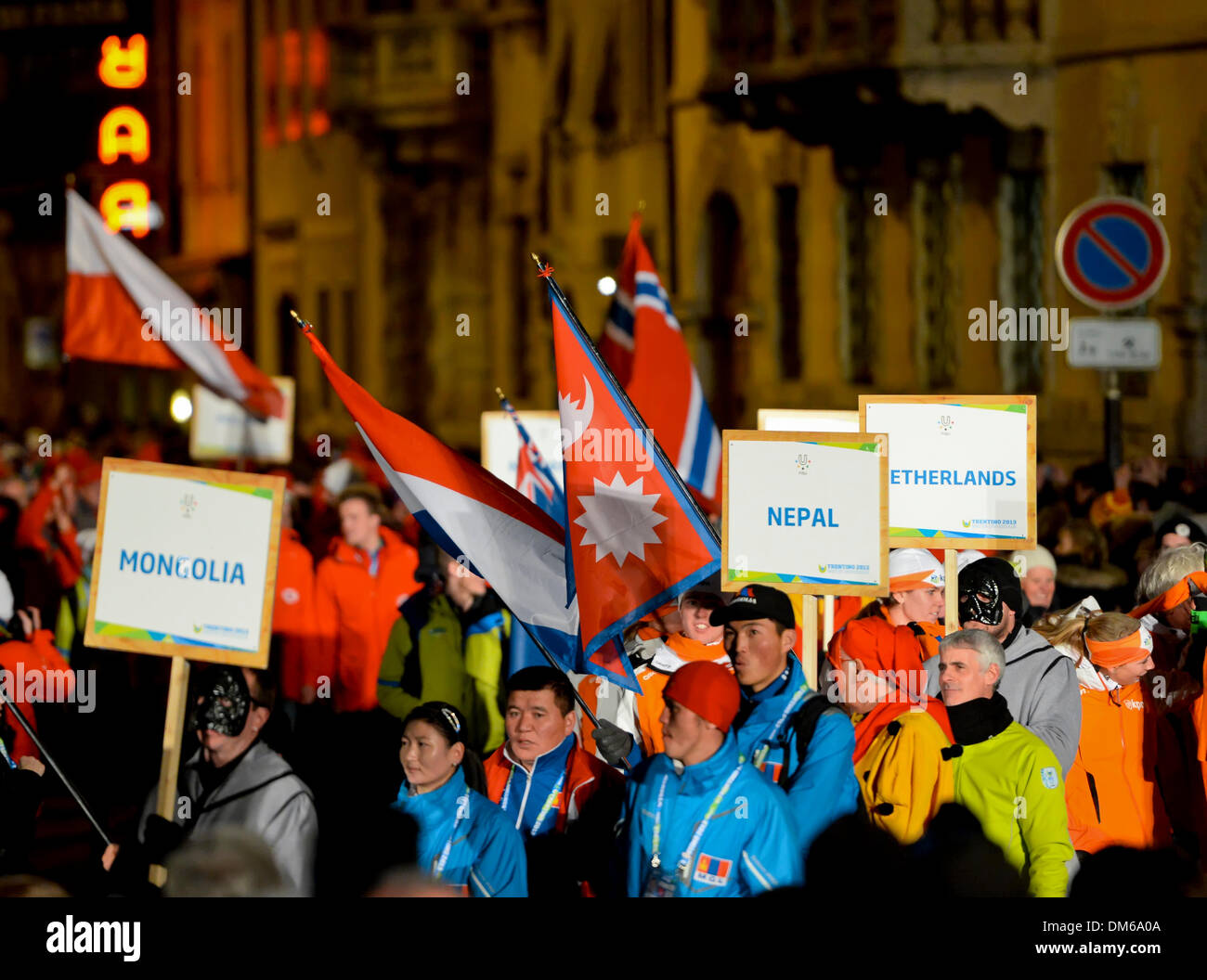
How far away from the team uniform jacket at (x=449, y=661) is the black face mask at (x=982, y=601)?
7.57ft

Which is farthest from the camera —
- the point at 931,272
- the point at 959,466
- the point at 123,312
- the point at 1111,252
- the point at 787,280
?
the point at 787,280

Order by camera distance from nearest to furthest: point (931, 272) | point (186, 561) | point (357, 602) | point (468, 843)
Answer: point (468, 843) → point (186, 561) → point (357, 602) → point (931, 272)

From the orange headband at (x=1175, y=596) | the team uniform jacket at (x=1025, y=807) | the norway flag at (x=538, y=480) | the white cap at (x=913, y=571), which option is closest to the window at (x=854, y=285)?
the norway flag at (x=538, y=480)

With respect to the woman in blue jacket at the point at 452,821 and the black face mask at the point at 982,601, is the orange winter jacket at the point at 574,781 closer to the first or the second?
the woman in blue jacket at the point at 452,821

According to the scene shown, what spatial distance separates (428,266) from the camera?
2880 cm

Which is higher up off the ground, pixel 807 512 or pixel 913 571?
pixel 807 512

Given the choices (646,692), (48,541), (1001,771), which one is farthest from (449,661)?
(48,541)

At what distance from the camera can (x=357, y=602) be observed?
10.4 m

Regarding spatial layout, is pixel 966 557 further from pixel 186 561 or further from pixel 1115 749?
pixel 186 561

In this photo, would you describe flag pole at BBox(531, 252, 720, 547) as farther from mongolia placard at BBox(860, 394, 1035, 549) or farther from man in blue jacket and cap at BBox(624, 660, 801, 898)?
man in blue jacket and cap at BBox(624, 660, 801, 898)

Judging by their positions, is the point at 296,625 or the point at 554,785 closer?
the point at 554,785

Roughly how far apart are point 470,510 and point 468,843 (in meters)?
1.74

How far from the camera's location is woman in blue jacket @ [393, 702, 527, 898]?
605cm
